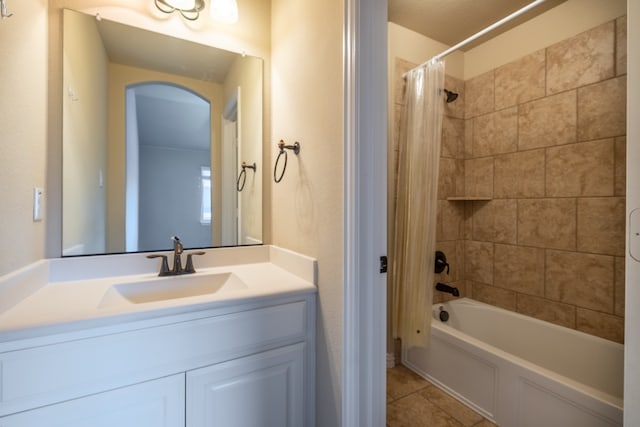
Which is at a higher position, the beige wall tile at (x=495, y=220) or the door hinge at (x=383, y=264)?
the beige wall tile at (x=495, y=220)

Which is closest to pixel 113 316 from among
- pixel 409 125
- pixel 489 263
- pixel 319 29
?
pixel 319 29

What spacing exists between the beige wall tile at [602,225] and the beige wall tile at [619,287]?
2.1 inches

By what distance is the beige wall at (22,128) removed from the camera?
2.73 feet

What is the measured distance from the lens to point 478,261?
226 centimetres

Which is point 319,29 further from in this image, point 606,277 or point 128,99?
point 606,277

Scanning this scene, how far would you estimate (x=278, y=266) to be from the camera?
146cm

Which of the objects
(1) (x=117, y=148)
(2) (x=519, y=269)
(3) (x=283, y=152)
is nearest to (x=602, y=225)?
(2) (x=519, y=269)

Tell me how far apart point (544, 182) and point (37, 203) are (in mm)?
2721

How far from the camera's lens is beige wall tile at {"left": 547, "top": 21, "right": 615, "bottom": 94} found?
1584 millimetres

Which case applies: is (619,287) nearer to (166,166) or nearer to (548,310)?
(548,310)

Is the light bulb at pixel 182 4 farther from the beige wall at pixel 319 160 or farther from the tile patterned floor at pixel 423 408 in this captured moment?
the tile patterned floor at pixel 423 408

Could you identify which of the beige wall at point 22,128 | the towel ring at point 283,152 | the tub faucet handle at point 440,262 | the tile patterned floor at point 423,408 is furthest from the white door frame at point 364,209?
the tub faucet handle at point 440,262

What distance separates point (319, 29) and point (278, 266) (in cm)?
111

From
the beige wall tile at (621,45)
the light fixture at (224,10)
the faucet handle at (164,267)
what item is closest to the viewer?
the faucet handle at (164,267)
